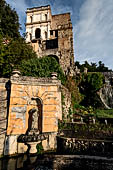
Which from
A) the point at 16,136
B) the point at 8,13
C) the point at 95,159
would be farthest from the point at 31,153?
the point at 8,13

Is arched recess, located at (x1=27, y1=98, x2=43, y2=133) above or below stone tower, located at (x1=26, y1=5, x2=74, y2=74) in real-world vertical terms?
below

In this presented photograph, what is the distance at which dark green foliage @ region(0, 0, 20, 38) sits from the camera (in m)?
17.9

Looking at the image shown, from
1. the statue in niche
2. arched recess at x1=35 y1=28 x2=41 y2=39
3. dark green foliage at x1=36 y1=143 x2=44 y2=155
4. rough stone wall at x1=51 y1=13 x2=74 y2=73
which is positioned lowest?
dark green foliage at x1=36 y1=143 x2=44 y2=155

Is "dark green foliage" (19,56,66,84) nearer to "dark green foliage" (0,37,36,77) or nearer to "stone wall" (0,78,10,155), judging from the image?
"dark green foliage" (0,37,36,77)

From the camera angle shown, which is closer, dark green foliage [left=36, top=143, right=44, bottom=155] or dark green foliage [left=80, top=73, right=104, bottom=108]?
dark green foliage [left=36, top=143, right=44, bottom=155]

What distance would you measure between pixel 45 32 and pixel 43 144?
109 ft

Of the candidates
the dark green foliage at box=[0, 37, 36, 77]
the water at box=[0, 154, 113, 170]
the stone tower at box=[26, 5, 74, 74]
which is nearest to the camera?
the water at box=[0, 154, 113, 170]

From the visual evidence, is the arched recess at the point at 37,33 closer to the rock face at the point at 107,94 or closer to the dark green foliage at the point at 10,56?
the dark green foliage at the point at 10,56

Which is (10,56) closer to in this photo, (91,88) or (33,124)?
(33,124)

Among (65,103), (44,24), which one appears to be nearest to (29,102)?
(65,103)

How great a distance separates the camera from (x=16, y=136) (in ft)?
20.5

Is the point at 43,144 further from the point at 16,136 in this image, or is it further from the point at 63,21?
→ the point at 63,21

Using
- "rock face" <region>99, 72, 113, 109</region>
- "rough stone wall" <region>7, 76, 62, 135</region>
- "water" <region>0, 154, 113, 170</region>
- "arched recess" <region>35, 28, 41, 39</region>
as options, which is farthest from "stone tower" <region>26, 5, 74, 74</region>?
"water" <region>0, 154, 113, 170</region>

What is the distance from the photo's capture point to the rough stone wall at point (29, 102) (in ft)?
21.2
